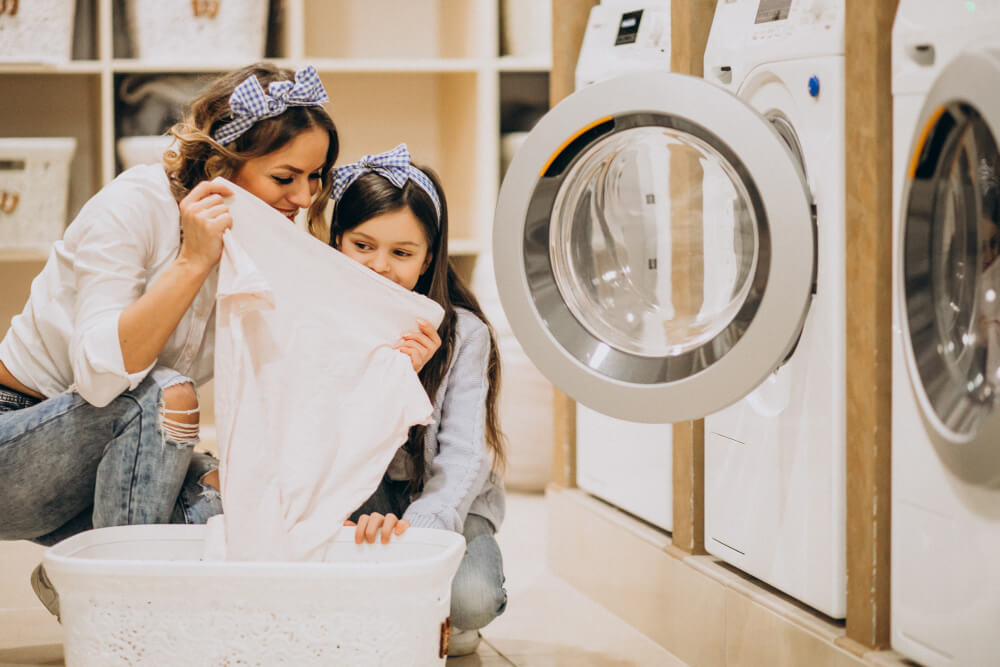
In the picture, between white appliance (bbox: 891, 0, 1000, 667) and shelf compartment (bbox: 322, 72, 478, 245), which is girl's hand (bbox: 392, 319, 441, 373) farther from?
shelf compartment (bbox: 322, 72, 478, 245)

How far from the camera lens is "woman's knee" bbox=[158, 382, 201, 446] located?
149 centimetres

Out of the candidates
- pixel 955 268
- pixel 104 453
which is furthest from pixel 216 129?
pixel 955 268

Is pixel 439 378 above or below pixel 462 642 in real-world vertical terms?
above

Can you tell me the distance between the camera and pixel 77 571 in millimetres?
1295

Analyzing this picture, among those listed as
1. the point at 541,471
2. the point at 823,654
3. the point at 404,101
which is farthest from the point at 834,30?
the point at 404,101

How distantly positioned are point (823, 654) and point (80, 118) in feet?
8.27

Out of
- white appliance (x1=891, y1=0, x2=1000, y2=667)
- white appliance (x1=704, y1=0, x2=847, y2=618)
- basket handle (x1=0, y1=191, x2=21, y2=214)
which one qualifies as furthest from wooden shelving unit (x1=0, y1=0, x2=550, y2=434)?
white appliance (x1=891, y1=0, x2=1000, y2=667)

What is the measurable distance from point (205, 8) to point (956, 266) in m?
2.21

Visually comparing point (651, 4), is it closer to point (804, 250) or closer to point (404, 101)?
point (804, 250)

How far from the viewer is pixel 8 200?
2822 mm

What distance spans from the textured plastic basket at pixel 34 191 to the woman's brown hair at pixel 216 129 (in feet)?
4.40

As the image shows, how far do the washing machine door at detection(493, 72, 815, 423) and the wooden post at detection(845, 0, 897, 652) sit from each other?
7cm

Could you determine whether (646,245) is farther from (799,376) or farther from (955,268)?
(955,268)

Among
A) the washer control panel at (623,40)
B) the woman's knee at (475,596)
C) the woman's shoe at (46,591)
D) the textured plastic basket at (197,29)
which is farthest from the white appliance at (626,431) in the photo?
the textured plastic basket at (197,29)
